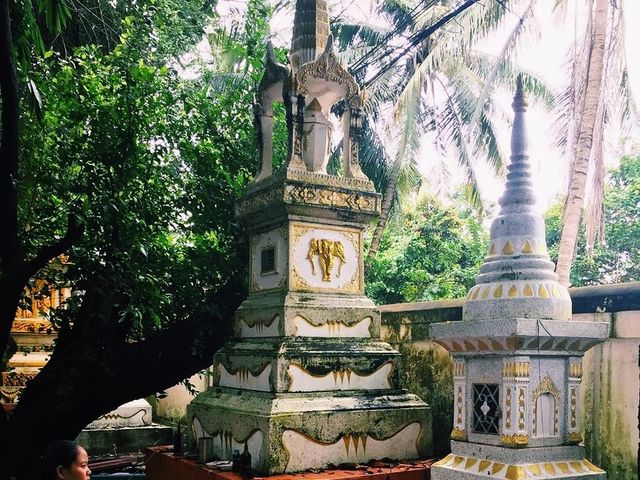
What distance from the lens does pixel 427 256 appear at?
21.1 m

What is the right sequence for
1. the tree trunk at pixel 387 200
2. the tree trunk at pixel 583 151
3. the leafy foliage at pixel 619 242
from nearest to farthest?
the tree trunk at pixel 583 151, the tree trunk at pixel 387 200, the leafy foliage at pixel 619 242

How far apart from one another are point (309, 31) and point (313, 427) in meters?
4.35

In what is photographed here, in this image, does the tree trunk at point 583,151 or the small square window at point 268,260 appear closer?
the small square window at point 268,260

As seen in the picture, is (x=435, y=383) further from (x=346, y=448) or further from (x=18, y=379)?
(x=18, y=379)

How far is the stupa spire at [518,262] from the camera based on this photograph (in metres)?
5.11

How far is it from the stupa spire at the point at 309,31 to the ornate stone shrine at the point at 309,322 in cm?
1

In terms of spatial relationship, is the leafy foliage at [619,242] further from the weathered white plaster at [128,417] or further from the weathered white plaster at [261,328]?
the weathered white plaster at [261,328]

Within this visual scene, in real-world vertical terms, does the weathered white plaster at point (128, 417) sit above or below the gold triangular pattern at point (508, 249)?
below

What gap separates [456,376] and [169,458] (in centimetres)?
364

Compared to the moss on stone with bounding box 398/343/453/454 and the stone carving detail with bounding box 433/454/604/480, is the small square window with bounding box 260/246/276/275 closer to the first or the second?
the moss on stone with bounding box 398/343/453/454

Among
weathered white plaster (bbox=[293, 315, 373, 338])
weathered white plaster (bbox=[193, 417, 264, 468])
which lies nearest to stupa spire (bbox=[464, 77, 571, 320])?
weathered white plaster (bbox=[293, 315, 373, 338])

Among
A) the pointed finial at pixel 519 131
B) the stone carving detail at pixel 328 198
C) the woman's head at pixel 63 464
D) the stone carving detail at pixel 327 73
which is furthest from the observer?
the stone carving detail at pixel 327 73

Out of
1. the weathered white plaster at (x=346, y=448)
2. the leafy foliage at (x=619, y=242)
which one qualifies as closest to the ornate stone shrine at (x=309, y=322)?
the weathered white plaster at (x=346, y=448)

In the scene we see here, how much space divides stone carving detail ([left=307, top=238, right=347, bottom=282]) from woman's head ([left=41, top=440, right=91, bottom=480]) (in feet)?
11.7
